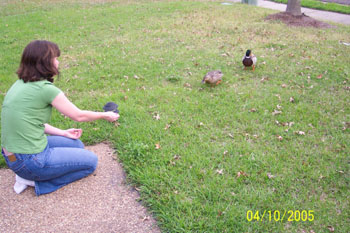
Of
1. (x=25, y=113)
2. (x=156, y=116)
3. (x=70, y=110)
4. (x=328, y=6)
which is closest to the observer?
(x=25, y=113)

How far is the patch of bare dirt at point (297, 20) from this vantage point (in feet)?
30.5

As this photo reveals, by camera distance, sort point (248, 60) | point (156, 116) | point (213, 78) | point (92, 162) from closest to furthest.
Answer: point (92, 162)
point (156, 116)
point (213, 78)
point (248, 60)

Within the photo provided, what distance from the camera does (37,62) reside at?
2.78m

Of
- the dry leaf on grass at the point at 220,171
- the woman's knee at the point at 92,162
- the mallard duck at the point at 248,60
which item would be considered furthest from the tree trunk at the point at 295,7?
the woman's knee at the point at 92,162

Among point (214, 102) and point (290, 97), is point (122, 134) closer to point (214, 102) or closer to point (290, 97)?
point (214, 102)

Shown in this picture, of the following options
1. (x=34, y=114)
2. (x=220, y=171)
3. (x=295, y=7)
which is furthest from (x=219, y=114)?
(x=295, y=7)

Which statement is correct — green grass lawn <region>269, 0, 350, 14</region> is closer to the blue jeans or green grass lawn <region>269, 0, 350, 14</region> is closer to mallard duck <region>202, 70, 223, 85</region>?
mallard duck <region>202, 70, 223, 85</region>

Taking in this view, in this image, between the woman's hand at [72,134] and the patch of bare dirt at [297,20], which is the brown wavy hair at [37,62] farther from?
the patch of bare dirt at [297,20]

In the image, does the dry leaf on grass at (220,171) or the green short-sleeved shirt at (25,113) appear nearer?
the green short-sleeved shirt at (25,113)

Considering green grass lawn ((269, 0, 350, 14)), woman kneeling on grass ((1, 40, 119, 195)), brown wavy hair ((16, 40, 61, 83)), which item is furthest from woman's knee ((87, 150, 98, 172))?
green grass lawn ((269, 0, 350, 14))

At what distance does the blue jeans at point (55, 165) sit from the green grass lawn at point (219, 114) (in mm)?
567

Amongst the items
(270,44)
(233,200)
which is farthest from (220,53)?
(233,200)
